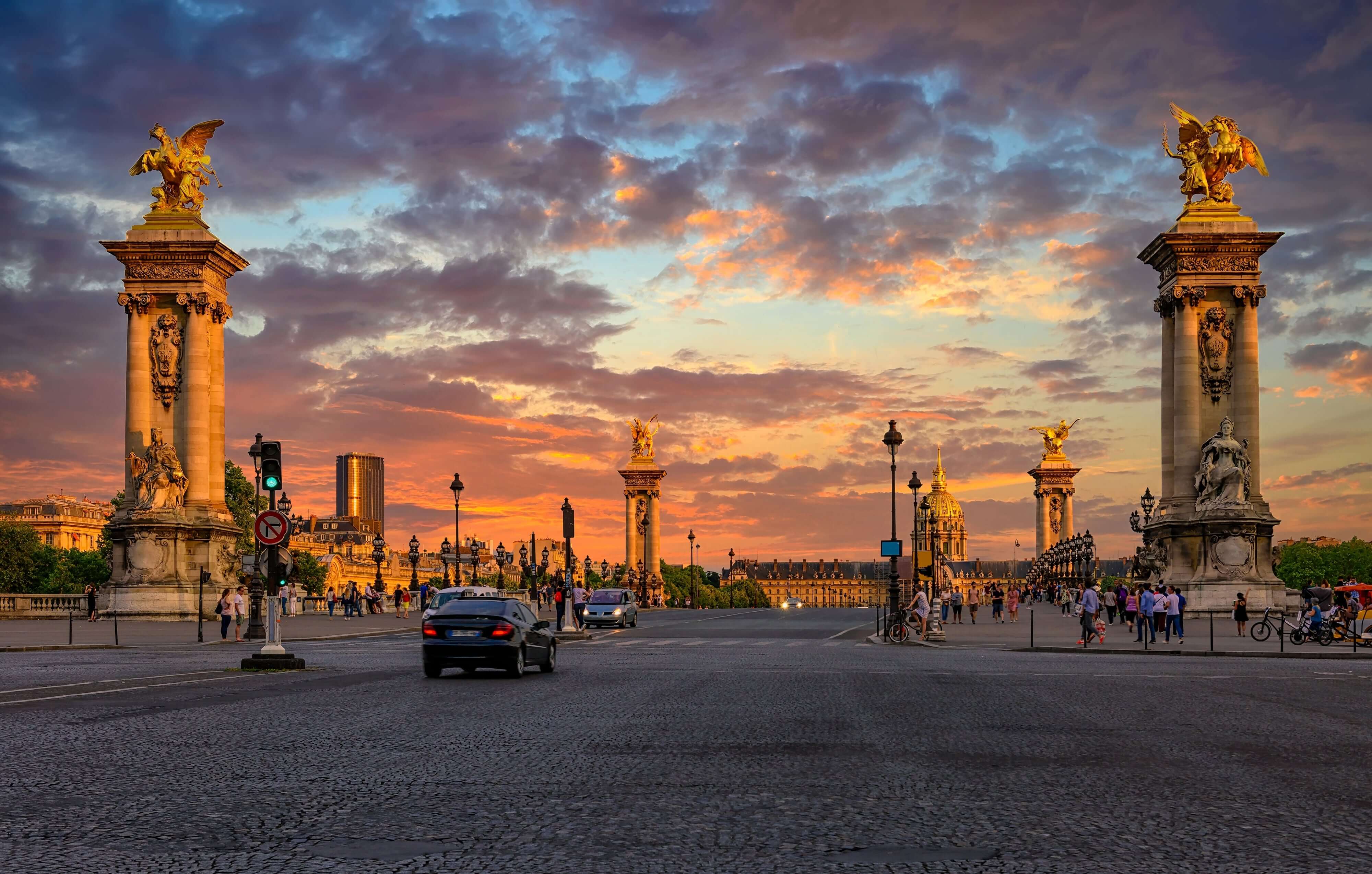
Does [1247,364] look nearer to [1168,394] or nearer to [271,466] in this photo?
[1168,394]

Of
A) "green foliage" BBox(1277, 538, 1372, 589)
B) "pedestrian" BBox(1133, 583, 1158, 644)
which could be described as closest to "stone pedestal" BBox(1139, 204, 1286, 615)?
"pedestrian" BBox(1133, 583, 1158, 644)

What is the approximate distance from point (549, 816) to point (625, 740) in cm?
418

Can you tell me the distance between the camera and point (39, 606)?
57.7 meters

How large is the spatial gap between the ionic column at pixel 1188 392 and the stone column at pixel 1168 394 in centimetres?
62

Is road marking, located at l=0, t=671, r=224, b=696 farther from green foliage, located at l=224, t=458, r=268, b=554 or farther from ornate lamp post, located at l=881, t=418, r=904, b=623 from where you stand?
green foliage, located at l=224, t=458, r=268, b=554

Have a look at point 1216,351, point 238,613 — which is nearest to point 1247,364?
point 1216,351

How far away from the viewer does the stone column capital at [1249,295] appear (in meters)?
54.5

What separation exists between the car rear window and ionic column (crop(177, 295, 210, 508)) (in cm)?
3656

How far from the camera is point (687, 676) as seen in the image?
2266cm

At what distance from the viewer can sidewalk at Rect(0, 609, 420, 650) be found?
1484 inches

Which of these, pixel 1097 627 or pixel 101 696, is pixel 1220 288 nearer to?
pixel 1097 627

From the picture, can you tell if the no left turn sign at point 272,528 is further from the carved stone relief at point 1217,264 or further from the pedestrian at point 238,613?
the carved stone relief at point 1217,264

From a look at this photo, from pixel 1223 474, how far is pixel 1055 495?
69.6 m

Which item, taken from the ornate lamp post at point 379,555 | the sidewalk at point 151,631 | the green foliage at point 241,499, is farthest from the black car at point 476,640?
the green foliage at point 241,499
